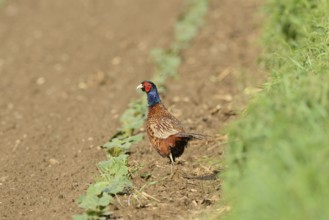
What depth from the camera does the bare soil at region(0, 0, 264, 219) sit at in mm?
6066

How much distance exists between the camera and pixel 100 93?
9.82m

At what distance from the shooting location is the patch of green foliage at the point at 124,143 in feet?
17.2

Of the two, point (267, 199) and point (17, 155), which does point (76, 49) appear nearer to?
point (17, 155)

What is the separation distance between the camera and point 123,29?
13.5 meters

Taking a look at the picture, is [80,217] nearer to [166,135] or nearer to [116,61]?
[166,135]

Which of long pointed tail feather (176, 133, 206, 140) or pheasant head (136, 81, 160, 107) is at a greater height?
pheasant head (136, 81, 160, 107)

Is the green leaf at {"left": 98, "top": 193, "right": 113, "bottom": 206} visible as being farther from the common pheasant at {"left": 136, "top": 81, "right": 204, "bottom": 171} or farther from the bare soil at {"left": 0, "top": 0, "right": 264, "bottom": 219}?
the common pheasant at {"left": 136, "top": 81, "right": 204, "bottom": 171}

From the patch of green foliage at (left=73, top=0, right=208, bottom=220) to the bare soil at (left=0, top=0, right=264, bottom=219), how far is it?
130 millimetres

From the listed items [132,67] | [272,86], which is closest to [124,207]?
[272,86]

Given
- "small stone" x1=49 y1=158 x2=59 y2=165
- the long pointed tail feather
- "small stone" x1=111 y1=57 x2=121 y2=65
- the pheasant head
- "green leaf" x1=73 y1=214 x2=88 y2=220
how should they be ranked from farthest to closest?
"small stone" x1=111 y1=57 x2=121 y2=65, "small stone" x1=49 y1=158 x2=59 y2=165, the pheasant head, the long pointed tail feather, "green leaf" x1=73 y1=214 x2=88 y2=220

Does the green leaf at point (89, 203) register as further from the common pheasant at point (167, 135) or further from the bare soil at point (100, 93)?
the common pheasant at point (167, 135)

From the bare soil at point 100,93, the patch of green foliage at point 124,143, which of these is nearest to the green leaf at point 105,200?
the patch of green foliage at point 124,143

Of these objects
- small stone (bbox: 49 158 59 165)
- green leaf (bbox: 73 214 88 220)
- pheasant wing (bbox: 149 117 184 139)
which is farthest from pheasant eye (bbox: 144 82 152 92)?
green leaf (bbox: 73 214 88 220)

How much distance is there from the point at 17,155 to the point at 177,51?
4482 mm
